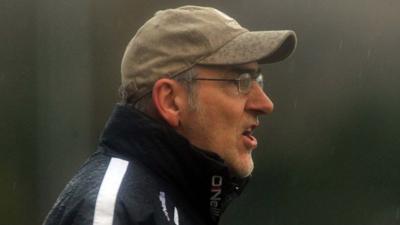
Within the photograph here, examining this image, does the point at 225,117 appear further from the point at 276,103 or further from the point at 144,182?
the point at 276,103

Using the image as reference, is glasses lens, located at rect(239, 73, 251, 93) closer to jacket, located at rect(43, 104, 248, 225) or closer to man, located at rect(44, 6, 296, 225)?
man, located at rect(44, 6, 296, 225)

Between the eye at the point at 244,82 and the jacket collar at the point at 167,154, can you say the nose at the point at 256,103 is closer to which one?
the eye at the point at 244,82

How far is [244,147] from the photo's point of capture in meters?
1.96

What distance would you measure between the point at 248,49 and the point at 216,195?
369 millimetres

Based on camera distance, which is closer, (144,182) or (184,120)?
(144,182)

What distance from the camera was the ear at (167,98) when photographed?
6.12 feet

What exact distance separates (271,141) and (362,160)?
460 mm

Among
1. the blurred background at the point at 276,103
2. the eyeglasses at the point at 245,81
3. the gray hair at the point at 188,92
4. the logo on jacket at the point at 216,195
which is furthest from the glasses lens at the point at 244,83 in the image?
the blurred background at the point at 276,103

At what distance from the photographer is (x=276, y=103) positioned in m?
3.77

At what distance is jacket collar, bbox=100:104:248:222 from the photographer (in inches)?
70.6

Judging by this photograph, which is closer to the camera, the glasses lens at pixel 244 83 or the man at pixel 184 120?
the man at pixel 184 120

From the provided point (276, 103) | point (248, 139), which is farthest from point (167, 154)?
point (276, 103)

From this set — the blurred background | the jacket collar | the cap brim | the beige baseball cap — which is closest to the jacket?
the jacket collar

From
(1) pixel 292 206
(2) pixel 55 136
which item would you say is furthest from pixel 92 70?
(1) pixel 292 206
